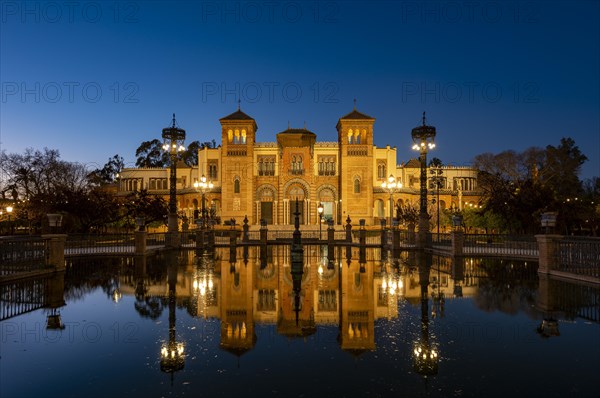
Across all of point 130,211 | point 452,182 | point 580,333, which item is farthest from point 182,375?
point 452,182

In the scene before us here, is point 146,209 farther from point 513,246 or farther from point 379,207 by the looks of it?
point 379,207

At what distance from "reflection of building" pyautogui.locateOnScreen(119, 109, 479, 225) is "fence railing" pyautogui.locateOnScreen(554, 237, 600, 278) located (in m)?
40.9

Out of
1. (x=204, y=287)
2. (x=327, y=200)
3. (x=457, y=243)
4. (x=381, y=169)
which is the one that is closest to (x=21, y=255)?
(x=204, y=287)

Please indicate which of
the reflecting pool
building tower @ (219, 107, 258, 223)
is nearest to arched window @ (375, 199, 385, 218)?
building tower @ (219, 107, 258, 223)

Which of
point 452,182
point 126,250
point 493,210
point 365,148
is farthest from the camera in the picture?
point 452,182

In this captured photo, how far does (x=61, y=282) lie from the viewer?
13.1 metres

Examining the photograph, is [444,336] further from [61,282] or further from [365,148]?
[365,148]

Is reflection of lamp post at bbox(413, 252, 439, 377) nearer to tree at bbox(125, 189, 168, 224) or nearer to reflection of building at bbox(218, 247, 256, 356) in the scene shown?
reflection of building at bbox(218, 247, 256, 356)

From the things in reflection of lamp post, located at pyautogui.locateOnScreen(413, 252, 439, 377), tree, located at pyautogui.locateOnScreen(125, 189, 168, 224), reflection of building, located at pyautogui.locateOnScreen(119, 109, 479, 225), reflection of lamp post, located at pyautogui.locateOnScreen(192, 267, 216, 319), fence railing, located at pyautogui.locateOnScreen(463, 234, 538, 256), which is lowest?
reflection of lamp post, located at pyautogui.locateOnScreen(413, 252, 439, 377)

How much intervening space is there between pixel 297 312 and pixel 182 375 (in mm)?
3856

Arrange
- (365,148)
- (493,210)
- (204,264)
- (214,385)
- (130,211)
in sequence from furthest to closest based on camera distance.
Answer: (365,148), (130,211), (493,210), (204,264), (214,385)

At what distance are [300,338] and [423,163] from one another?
21.0 metres

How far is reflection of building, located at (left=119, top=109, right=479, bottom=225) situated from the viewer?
5675 cm

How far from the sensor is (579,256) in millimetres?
13375
